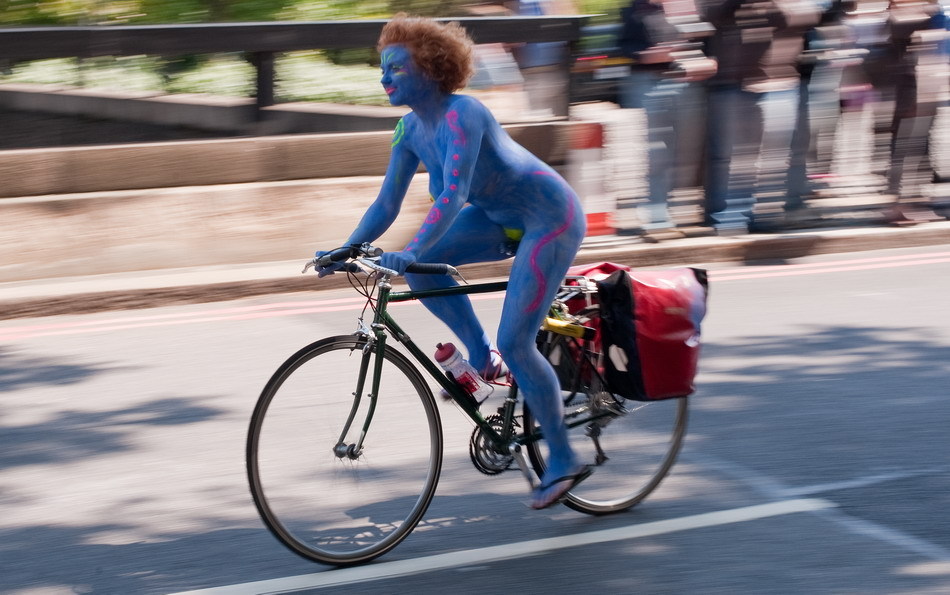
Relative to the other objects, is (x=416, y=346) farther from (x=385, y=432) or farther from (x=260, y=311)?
(x=260, y=311)

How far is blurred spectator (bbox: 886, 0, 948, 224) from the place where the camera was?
9.86 metres

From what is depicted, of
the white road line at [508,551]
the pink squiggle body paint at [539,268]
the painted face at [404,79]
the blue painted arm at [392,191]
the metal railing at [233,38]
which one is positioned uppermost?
the metal railing at [233,38]

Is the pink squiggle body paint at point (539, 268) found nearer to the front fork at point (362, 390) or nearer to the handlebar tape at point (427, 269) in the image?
the handlebar tape at point (427, 269)

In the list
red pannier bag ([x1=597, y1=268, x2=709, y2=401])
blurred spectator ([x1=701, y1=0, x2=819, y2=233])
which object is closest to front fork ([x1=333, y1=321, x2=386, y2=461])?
red pannier bag ([x1=597, y1=268, x2=709, y2=401])

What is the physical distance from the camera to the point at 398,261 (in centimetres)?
373

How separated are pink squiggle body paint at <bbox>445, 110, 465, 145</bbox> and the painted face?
138 mm

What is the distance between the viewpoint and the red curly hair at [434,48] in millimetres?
3963

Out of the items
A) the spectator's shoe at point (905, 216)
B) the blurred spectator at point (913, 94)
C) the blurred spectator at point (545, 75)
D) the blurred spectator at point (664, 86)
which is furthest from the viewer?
the spectator's shoe at point (905, 216)

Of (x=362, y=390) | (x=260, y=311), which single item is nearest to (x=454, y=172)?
(x=362, y=390)

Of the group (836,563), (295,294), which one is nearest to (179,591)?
(836,563)

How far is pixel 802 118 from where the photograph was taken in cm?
1000

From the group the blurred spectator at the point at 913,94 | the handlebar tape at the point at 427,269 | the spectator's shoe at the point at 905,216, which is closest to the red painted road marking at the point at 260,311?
the spectator's shoe at the point at 905,216

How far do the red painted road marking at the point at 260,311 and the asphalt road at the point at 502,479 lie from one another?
4 cm

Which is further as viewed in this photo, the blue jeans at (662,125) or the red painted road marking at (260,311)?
→ the blue jeans at (662,125)
